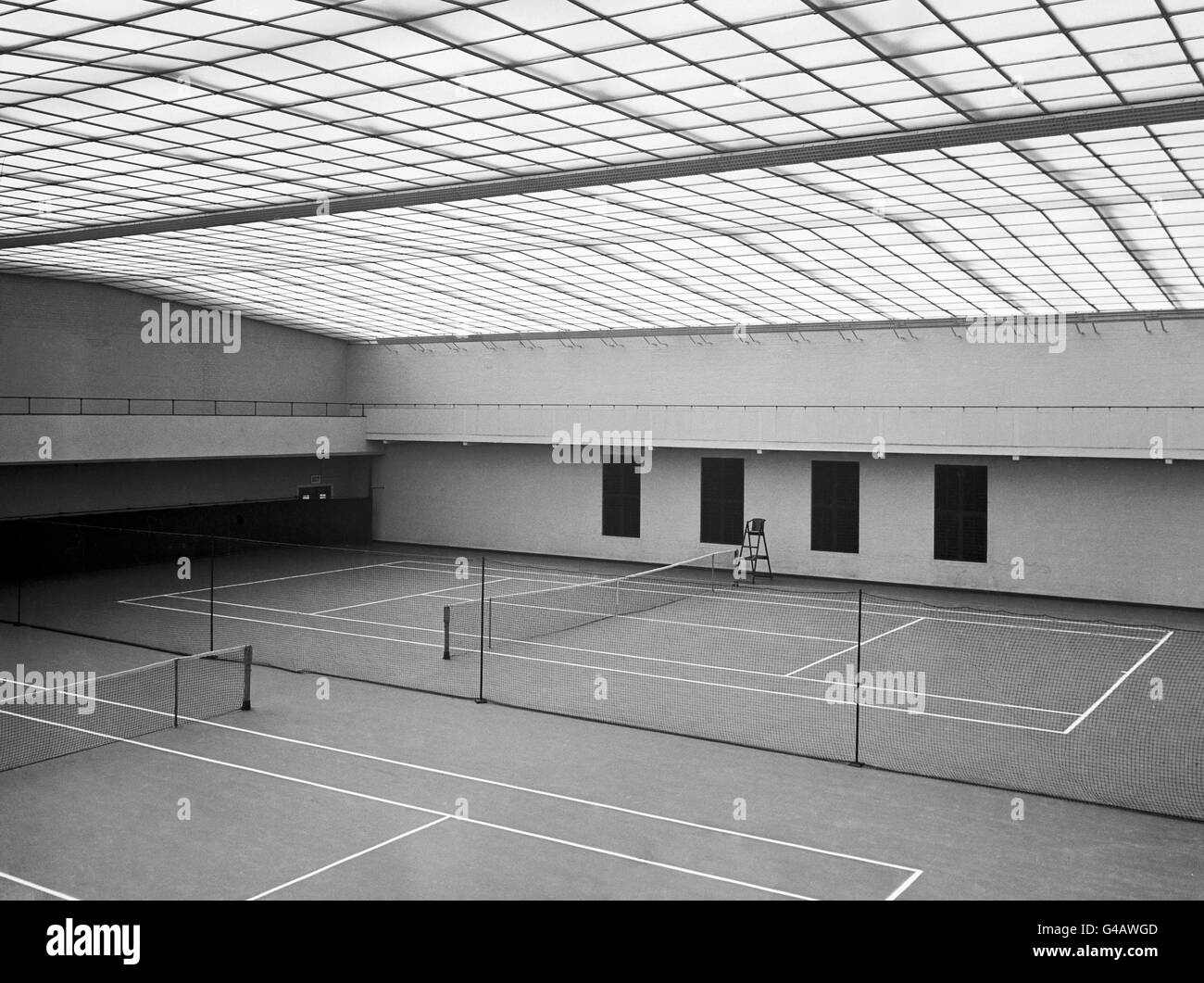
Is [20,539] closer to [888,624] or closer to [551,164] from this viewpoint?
[551,164]

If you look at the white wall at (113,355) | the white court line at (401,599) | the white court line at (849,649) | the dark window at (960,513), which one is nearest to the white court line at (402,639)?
the white court line at (401,599)

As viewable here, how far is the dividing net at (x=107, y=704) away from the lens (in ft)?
→ 59.9

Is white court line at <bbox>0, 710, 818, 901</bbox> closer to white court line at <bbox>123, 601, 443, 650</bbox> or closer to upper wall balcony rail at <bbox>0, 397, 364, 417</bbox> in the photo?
white court line at <bbox>123, 601, 443, 650</bbox>

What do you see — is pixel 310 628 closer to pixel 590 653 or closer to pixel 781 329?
pixel 590 653

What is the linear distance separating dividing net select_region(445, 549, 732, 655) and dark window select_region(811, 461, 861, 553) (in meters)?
3.60

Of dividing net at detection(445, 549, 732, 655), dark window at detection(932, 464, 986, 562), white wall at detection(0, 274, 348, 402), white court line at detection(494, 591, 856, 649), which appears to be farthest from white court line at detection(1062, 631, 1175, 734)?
white wall at detection(0, 274, 348, 402)

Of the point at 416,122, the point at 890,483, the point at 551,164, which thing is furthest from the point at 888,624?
the point at 416,122

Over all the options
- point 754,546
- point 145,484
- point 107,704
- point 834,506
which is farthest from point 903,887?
point 145,484

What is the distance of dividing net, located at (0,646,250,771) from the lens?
18266 millimetres

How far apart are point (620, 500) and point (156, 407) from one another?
17563 millimetres

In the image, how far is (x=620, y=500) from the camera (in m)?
43.9

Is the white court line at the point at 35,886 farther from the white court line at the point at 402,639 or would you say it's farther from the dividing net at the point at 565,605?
the white court line at the point at 402,639

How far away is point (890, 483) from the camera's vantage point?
1502 inches
